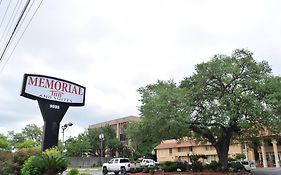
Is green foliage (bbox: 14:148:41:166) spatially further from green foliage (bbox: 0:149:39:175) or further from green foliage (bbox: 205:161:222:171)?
green foliage (bbox: 205:161:222:171)

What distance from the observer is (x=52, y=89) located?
754 inches

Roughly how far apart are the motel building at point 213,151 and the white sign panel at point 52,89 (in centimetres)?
3557

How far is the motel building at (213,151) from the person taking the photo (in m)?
57.4

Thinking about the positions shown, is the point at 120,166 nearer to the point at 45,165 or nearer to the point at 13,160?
the point at 13,160

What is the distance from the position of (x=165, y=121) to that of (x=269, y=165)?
122 feet

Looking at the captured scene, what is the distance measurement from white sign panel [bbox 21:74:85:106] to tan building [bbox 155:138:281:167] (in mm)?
37084

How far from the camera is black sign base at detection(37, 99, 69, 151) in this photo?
18.4 metres

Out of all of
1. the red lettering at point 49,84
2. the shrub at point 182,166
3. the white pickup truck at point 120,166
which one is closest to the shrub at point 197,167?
the shrub at point 182,166

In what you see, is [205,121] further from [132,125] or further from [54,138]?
[54,138]

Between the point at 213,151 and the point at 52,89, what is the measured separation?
181ft

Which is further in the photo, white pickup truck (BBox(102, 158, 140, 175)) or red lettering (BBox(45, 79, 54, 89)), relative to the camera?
white pickup truck (BBox(102, 158, 140, 175))

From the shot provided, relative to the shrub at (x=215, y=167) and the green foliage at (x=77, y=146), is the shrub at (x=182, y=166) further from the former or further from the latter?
the green foliage at (x=77, y=146)

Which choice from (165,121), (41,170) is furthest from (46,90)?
(165,121)

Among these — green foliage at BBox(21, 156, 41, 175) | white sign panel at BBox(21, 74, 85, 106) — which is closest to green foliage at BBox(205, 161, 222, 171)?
white sign panel at BBox(21, 74, 85, 106)
